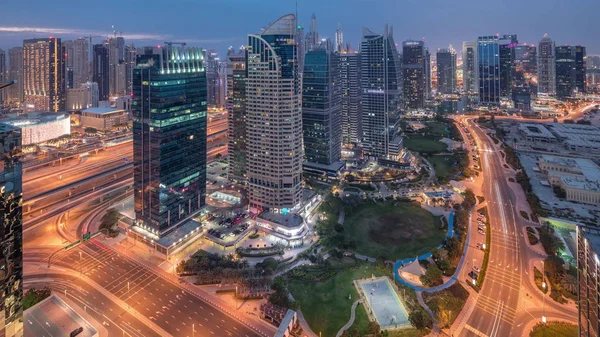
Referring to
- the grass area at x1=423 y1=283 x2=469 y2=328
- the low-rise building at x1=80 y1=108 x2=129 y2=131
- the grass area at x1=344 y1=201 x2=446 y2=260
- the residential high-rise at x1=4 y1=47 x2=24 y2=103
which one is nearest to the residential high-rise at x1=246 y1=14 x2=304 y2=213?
the grass area at x1=344 y1=201 x2=446 y2=260

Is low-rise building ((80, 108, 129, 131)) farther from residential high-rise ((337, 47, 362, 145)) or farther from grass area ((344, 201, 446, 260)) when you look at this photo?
grass area ((344, 201, 446, 260))

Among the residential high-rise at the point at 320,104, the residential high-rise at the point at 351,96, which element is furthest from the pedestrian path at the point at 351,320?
the residential high-rise at the point at 351,96

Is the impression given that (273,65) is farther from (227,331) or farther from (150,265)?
(227,331)

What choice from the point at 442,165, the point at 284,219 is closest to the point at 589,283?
the point at 284,219

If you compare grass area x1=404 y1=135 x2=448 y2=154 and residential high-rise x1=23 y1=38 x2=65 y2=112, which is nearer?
grass area x1=404 y1=135 x2=448 y2=154

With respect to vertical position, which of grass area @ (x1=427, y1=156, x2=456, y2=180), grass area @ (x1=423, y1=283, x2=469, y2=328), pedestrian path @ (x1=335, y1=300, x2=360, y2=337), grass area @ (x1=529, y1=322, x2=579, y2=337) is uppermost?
grass area @ (x1=427, y1=156, x2=456, y2=180)

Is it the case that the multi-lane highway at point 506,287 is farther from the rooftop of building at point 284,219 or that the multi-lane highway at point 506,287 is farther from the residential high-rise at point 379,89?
the residential high-rise at point 379,89
